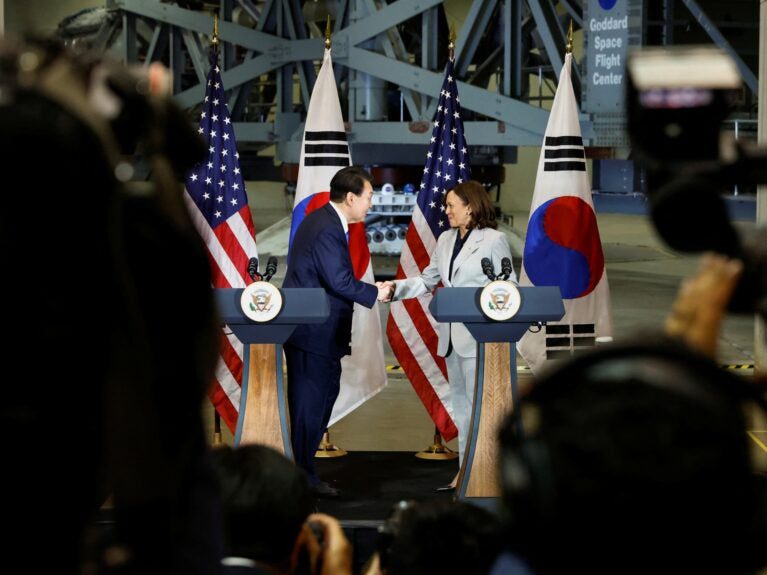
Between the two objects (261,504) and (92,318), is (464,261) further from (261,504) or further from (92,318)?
(92,318)

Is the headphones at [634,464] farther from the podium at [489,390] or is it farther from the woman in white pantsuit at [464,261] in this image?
the woman in white pantsuit at [464,261]

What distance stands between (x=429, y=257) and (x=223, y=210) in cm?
128

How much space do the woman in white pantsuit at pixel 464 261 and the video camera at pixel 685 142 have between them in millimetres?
4632

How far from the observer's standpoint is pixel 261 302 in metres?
5.66

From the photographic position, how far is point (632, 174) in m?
13.3

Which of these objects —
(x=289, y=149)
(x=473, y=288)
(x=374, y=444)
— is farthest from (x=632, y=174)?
(x=473, y=288)

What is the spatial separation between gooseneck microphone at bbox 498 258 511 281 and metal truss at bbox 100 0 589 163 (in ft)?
25.0

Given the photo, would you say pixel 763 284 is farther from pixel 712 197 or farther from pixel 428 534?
pixel 428 534

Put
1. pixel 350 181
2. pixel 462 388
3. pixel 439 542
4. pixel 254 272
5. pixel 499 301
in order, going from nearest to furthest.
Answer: pixel 439 542
pixel 499 301
pixel 254 272
pixel 350 181
pixel 462 388

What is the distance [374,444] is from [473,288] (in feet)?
7.59

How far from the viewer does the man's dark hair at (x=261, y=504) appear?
214 centimetres

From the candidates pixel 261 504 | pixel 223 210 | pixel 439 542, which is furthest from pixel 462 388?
pixel 439 542

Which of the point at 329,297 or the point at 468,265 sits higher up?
the point at 468,265

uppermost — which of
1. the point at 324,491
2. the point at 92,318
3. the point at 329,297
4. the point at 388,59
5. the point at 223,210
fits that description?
the point at 388,59
